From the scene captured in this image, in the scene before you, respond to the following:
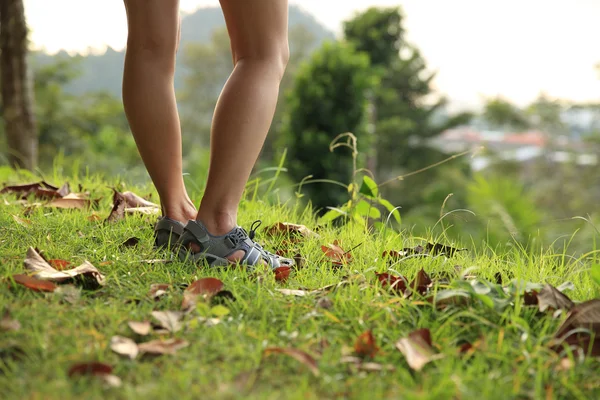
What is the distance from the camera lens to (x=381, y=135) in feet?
95.5

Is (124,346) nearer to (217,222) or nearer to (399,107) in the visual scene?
(217,222)

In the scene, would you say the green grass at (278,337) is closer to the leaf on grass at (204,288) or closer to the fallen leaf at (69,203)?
the leaf on grass at (204,288)

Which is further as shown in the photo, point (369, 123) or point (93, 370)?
point (369, 123)

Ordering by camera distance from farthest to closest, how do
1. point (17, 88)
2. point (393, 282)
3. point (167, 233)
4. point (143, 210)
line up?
1. point (17, 88)
2. point (143, 210)
3. point (167, 233)
4. point (393, 282)

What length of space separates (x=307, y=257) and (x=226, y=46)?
41.0 metres

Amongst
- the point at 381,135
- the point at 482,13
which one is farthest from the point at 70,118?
the point at 482,13

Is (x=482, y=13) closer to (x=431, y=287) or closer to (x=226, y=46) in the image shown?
(x=226, y=46)

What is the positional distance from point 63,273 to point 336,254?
83 centimetres

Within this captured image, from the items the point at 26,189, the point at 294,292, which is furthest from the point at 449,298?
the point at 26,189

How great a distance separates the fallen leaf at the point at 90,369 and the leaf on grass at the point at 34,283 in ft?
1.31

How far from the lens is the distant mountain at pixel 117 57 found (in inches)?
1418

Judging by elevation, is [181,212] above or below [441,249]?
above

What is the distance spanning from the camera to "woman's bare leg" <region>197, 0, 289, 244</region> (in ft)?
5.19

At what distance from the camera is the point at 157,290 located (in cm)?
143
